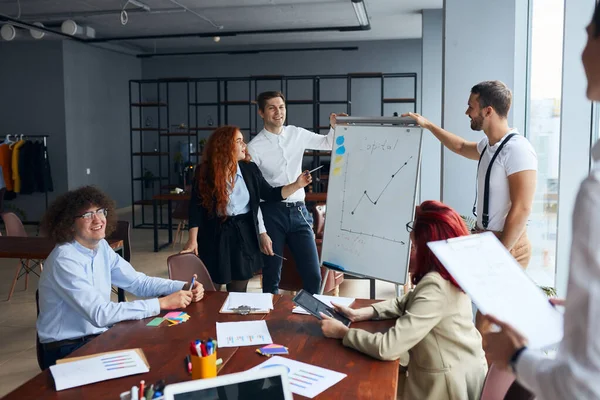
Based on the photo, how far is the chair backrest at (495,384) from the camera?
2.04 metres

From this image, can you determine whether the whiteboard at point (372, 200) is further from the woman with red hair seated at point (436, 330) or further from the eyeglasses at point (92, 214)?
the eyeglasses at point (92, 214)

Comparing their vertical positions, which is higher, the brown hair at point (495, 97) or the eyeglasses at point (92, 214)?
the brown hair at point (495, 97)

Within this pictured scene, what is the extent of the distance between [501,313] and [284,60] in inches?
473

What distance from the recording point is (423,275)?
216 centimetres

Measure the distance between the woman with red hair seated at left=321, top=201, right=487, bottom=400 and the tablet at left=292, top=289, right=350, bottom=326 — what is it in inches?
5.7

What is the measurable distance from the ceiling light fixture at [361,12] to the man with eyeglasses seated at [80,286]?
5.99 metres

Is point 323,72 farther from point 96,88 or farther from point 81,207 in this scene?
point 81,207

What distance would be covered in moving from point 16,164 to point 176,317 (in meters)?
8.61

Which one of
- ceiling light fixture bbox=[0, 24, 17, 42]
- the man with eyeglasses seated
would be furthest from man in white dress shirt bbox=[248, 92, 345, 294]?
ceiling light fixture bbox=[0, 24, 17, 42]

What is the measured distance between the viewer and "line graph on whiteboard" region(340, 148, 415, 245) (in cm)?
314

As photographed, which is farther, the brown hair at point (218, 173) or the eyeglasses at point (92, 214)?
the brown hair at point (218, 173)

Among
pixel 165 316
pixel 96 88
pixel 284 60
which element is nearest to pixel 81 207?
pixel 165 316

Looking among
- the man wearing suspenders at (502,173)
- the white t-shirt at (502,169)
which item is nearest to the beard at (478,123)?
the man wearing suspenders at (502,173)

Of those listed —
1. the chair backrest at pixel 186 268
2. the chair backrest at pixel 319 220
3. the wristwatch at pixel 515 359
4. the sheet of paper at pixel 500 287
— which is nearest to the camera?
the wristwatch at pixel 515 359
